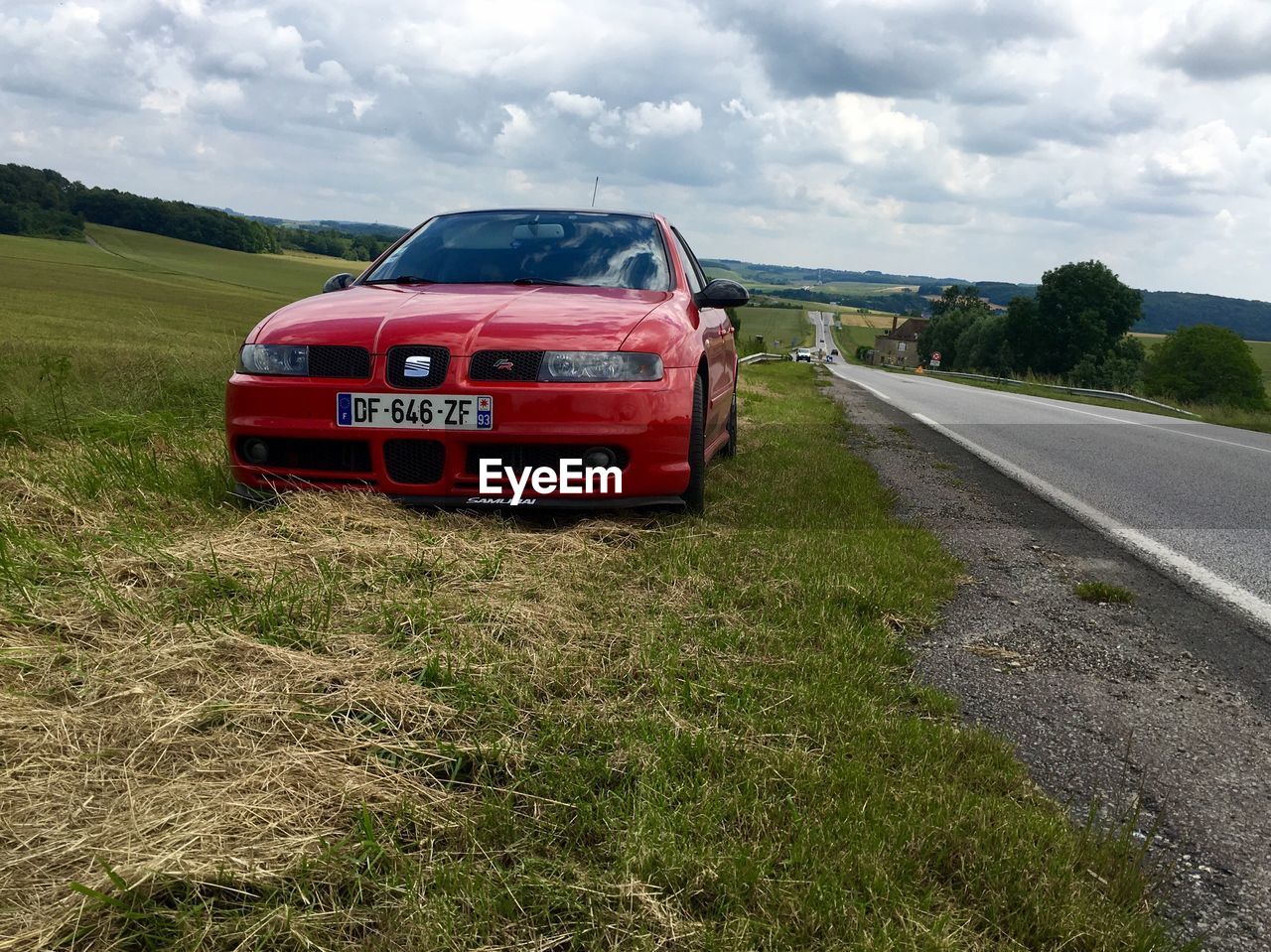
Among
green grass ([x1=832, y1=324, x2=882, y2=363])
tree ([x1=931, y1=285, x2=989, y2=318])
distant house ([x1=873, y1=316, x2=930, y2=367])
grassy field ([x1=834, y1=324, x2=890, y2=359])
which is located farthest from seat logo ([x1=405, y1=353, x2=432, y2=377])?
tree ([x1=931, y1=285, x2=989, y2=318])

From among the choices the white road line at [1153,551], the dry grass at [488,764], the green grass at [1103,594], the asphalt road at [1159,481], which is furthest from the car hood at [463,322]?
the asphalt road at [1159,481]

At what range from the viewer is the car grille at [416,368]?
3.86 metres

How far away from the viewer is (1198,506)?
6066mm

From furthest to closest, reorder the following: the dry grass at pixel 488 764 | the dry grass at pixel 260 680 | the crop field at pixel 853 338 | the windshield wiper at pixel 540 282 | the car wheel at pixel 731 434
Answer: the crop field at pixel 853 338 < the car wheel at pixel 731 434 < the windshield wiper at pixel 540 282 < the dry grass at pixel 260 680 < the dry grass at pixel 488 764

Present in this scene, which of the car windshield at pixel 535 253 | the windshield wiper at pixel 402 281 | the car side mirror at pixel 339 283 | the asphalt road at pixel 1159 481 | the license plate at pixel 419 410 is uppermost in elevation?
the car windshield at pixel 535 253

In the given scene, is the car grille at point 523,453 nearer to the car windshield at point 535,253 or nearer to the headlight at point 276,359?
the headlight at point 276,359

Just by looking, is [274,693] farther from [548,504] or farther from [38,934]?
[548,504]

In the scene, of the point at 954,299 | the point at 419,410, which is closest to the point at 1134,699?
the point at 419,410

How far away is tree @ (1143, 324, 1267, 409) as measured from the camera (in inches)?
2247

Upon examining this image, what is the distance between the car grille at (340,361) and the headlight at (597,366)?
77cm

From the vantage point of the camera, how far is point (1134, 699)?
2732 millimetres

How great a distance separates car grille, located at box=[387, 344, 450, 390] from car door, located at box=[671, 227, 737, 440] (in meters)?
1.51

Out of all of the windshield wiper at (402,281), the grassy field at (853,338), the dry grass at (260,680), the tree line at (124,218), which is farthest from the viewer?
Answer: the grassy field at (853,338)

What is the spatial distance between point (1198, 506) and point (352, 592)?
18.7 ft
